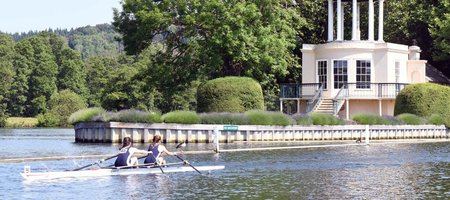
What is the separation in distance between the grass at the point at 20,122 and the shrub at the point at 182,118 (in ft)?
223

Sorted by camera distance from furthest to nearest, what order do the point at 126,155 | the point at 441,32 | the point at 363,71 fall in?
the point at 441,32, the point at 363,71, the point at 126,155

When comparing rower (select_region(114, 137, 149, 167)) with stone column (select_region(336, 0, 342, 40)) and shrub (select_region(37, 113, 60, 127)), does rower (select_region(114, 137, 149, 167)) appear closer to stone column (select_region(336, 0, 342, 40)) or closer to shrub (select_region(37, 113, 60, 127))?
stone column (select_region(336, 0, 342, 40))

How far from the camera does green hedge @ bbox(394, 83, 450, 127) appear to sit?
62531 mm

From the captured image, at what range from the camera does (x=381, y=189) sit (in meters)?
30.3

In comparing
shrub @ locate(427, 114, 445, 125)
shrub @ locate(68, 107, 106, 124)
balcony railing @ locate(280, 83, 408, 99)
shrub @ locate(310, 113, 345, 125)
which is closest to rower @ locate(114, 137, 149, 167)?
shrub @ locate(68, 107, 106, 124)

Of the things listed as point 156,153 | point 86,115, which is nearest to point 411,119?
point 86,115

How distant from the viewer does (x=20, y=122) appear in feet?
406

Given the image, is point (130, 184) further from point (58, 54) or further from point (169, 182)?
point (58, 54)

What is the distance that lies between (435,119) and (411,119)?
199 centimetres

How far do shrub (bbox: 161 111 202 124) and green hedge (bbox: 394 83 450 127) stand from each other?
15116mm

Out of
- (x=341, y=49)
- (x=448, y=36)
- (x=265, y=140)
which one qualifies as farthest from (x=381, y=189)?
(x=448, y=36)

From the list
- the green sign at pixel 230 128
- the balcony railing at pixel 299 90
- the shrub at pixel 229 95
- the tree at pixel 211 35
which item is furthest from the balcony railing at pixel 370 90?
the green sign at pixel 230 128

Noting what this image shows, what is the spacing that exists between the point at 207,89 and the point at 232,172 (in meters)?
24.4

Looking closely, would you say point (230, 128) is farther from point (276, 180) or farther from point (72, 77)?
point (72, 77)
